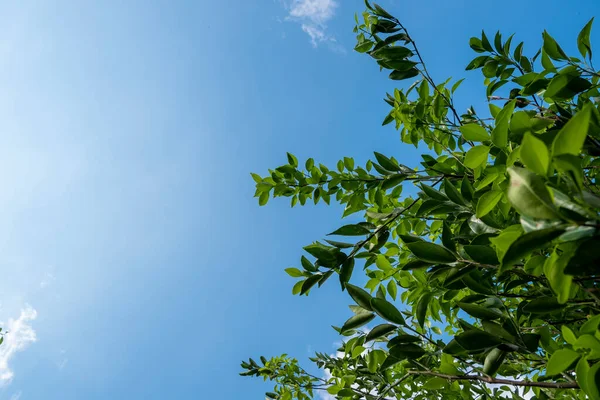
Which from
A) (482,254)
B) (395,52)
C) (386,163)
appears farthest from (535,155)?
(395,52)

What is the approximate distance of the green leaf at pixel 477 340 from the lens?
3.47 ft

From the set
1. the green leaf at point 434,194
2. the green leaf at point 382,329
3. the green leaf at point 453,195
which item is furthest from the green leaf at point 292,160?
the green leaf at point 382,329

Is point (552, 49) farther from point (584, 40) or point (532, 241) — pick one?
point (532, 241)

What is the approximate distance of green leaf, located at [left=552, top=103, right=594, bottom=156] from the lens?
1.95ft

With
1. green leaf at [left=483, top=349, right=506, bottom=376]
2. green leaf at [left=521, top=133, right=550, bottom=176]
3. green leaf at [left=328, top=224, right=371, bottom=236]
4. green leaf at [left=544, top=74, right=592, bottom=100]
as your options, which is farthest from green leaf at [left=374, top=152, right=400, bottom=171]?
green leaf at [left=521, top=133, right=550, bottom=176]

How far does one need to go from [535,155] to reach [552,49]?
4.18 feet

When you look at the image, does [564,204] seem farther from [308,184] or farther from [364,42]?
[364,42]

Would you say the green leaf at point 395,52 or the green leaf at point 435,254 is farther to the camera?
the green leaf at point 395,52

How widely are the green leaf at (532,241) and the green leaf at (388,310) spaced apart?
2.20ft

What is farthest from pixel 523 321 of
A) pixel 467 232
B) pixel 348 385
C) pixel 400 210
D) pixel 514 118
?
pixel 514 118

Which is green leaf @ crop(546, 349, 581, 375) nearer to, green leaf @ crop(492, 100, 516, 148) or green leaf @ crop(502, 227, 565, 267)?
green leaf @ crop(502, 227, 565, 267)

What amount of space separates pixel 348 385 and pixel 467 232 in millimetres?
1042

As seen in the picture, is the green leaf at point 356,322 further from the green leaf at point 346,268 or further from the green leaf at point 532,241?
the green leaf at point 532,241

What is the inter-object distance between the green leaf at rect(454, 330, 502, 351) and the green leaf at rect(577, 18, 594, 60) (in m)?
1.30
